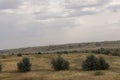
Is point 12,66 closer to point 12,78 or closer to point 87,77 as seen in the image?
point 12,78

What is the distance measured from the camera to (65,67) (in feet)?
264

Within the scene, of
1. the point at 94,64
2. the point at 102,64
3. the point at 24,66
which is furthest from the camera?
the point at 102,64

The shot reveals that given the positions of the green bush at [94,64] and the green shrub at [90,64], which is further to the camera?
the green bush at [94,64]

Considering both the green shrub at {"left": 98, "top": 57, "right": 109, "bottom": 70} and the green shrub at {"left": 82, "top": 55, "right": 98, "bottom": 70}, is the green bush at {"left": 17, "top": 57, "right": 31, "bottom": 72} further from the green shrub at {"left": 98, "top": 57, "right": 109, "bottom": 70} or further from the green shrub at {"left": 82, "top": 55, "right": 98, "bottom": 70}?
the green shrub at {"left": 98, "top": 57, "right": 109, "bottom": 70}

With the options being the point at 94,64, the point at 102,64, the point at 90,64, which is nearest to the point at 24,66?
the point at 90,64

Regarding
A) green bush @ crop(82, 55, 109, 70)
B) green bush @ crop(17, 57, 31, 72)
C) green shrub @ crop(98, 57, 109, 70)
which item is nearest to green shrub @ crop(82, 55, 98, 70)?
green bush @ crop(82, 55, 109, 70)

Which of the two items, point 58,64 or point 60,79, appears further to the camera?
point 58,64

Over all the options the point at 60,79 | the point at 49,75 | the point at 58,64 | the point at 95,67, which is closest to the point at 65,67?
the point at 58,64

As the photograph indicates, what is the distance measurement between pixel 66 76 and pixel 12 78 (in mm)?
11700

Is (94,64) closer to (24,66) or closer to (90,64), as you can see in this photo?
(90,64)

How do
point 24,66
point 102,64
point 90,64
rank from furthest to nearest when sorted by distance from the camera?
point 102,64
point 24,66
point 90,64

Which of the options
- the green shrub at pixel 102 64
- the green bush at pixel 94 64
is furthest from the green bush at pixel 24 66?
the green shrub at pixel 102 64

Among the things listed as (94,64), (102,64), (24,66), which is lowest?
(102,64)

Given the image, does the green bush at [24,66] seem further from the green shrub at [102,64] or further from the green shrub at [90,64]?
the green shrub at [102,64]
